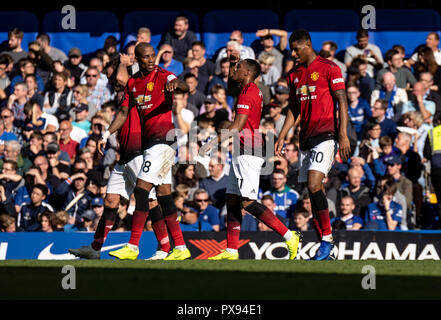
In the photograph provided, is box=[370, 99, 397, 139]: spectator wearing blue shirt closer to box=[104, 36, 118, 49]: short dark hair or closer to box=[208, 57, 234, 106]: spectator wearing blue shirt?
box=[208, 57, 234, 106]: spectator wearing blue shirt

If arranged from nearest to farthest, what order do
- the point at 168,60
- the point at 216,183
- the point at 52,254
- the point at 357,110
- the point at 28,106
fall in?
the point at 52,254 → the point at 216,183 → the point at 357,110 → the point at 28,106 → the point at 168,60

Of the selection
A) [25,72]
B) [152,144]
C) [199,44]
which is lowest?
[152,144]

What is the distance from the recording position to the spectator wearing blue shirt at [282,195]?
13039 mm

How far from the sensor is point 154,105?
921cm

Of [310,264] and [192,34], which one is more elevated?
[192,34]

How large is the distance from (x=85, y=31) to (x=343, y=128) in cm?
1042

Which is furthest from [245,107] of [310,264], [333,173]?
[333,173]

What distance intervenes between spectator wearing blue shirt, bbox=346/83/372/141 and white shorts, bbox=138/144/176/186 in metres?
6.29

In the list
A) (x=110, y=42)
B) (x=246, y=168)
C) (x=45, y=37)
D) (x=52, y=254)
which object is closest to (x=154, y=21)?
(x=110, y=42)

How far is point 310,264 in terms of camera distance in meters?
8.03

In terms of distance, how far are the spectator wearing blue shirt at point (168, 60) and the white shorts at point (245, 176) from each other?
268 inches

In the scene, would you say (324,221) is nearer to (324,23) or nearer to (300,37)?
(300,37)
